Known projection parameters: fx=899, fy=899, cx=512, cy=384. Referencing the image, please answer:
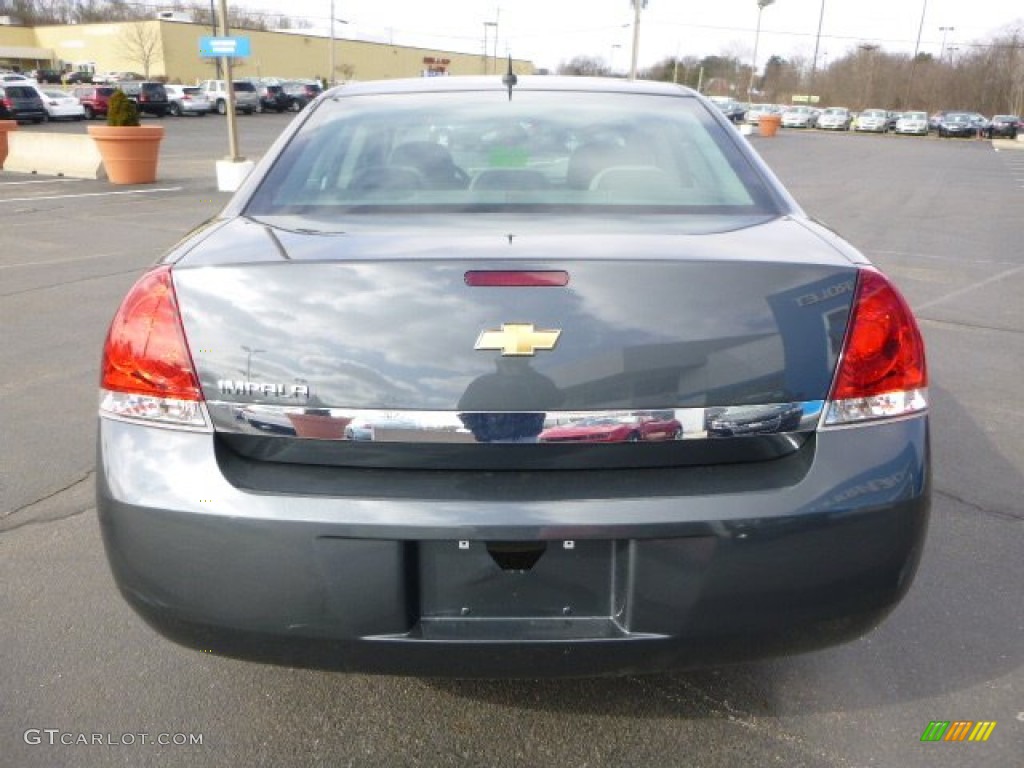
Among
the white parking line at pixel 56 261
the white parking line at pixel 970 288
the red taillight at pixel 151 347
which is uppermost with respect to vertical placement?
the red taillight at pixel 151 347

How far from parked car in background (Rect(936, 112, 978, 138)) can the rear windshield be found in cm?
6096

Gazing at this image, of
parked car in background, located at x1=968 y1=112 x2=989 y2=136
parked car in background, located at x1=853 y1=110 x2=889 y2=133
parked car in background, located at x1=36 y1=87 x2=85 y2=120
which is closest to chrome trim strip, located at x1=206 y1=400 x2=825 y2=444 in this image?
parked car in background, located at x1=36 y1=87 x2=85 y2=120

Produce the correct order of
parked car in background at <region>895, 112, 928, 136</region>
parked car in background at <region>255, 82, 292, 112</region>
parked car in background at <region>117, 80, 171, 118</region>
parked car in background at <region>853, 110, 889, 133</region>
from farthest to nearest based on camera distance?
1. parked car in background at <region>853, 110, 889, 133</region>
2. parked car in background at <region>895, 112, 928, 136</region>
3. parked car in background at <region>255, 82, 292, 112</region>
4. parked car in background at <region>117, 80, 171, 118</region>

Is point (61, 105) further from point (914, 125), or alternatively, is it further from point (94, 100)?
point (914, 125)

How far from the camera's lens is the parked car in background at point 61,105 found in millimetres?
36812

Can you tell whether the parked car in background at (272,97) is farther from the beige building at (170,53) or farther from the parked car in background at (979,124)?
the parked car in background at (979,124)

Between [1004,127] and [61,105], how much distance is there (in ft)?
177

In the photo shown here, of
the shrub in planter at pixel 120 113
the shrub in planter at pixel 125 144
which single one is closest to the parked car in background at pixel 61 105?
the shrub in planter at pixel 120 113

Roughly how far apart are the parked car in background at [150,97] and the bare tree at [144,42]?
30788mm

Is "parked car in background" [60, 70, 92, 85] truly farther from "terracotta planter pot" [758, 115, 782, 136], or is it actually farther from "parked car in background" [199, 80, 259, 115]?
"terracotta planter pot" [758, 115, 782, 136]

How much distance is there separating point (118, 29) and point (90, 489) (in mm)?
84152

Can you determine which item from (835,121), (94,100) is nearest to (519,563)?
(94,100)

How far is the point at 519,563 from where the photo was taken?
1.83 meters

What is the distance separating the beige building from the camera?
2921 inches
